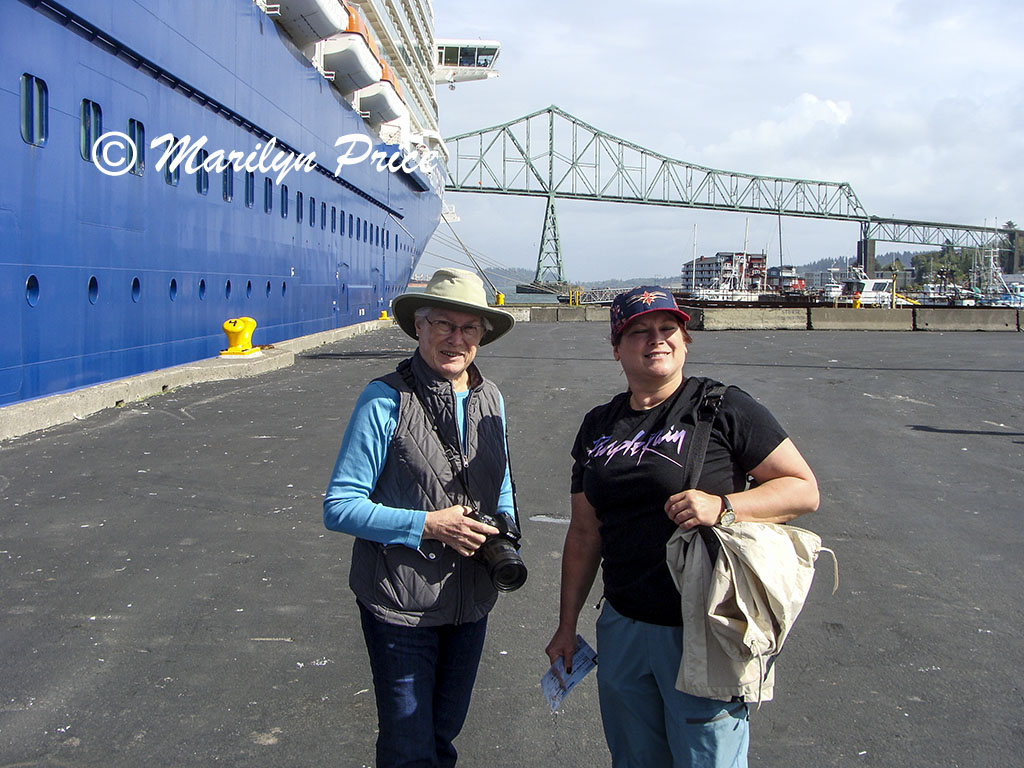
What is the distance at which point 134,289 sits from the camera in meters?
11.9

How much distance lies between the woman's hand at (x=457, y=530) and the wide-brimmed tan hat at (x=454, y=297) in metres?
0.57

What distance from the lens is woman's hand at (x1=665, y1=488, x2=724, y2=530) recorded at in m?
2.18

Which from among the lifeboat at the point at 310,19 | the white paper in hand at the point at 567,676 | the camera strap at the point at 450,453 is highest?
the lifeboat at the point at 310,19

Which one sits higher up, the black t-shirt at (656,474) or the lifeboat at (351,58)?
the lifeboat at (351,58)

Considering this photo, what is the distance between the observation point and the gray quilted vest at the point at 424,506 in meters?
2.45

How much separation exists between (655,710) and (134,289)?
1111 cm

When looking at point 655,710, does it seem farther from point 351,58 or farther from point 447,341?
point 351,58

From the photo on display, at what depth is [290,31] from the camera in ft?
66.5

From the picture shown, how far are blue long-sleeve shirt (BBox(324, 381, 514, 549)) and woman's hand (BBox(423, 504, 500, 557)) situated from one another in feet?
0.09

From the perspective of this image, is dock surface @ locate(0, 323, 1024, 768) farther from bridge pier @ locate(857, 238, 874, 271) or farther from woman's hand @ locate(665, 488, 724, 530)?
bridge pier @ locate(857, 238, 874, 271)

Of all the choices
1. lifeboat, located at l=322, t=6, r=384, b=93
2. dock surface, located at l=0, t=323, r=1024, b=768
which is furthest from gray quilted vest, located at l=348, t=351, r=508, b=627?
lifeboat, located at l=322, t=6, r=384, b=93

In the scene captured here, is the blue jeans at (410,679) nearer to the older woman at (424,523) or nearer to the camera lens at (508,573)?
the older woman at (424,523)

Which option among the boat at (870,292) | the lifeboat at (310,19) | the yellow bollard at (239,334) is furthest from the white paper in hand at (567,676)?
the boat at (870,292)

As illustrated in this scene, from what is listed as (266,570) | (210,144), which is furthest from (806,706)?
(210,144)
